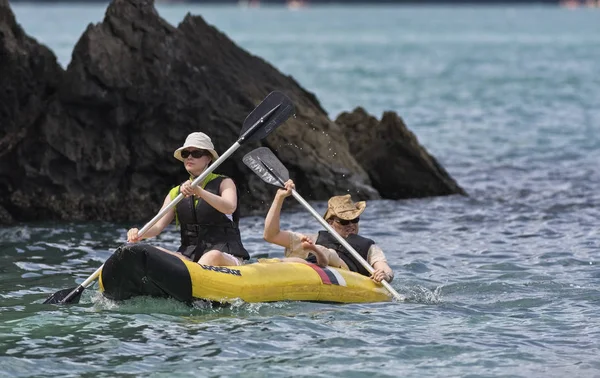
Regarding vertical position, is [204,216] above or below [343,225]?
above

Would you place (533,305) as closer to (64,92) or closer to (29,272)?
(29,272)

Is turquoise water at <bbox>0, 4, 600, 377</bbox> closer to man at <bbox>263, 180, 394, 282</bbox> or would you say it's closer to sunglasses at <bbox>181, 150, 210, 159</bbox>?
man at <bbox>263, 180, 394, 282</bbox>

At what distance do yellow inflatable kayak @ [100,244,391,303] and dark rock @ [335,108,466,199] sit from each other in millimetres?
7070

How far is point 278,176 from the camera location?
11750 millimetres

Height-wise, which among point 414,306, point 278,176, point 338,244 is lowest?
point 414,306

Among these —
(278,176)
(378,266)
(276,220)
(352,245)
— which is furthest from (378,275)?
(278,176)

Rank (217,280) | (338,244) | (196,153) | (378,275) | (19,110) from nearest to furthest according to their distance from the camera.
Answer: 1. (217,280)
2. (196,153)
3. (378,275)
4. (338,244)
5. (19,110)

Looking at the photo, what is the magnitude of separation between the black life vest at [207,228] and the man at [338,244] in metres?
0.34

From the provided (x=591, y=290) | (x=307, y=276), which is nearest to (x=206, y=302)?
(x=307, y=276)

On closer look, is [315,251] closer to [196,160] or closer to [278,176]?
[278,176]

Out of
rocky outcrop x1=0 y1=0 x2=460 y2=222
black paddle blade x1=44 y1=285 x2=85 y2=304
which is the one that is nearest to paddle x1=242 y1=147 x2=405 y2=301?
black paddle blade x1=44 y1=285 x2=85 y2=304

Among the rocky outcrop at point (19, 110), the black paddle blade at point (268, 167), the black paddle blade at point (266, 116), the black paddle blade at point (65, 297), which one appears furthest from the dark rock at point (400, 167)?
the black paddle blade at point (65, 297)

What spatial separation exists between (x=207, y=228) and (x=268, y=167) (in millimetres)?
857

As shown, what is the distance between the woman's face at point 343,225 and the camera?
12.0m
